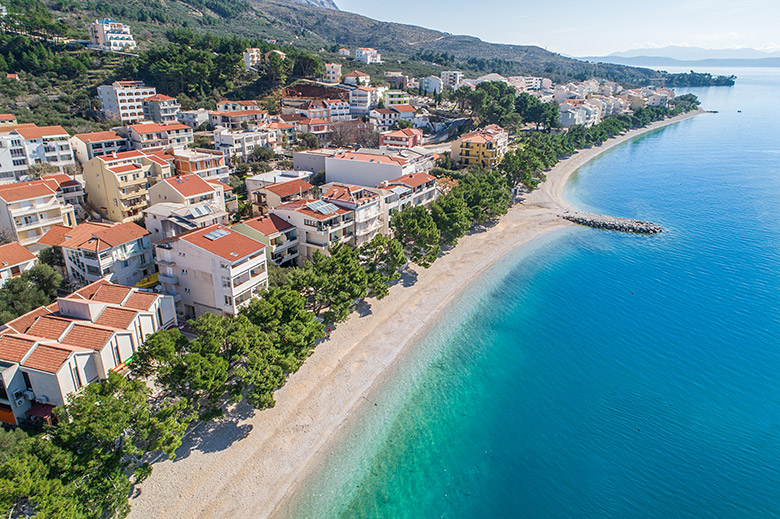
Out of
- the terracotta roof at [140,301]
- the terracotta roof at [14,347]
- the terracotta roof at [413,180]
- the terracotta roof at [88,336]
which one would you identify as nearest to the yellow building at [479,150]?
the terracotta roof at [413,180]

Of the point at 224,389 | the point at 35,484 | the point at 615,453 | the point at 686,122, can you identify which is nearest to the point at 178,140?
the point at 224,389

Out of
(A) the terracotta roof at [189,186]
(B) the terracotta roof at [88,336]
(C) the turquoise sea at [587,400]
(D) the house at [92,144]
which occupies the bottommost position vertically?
(C) the turquoise sea at [587,400]

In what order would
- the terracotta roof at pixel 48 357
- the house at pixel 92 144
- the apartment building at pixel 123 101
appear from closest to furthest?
the terracotta roof at pixel 48 357
the house at pixel 92 144
the apartment building at pixel 123 101

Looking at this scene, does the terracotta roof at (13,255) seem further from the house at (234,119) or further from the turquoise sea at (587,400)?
the house at (234,119)

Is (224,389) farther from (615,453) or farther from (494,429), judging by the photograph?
(615,453)

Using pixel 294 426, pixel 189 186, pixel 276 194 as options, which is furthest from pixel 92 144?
pixel 294 426

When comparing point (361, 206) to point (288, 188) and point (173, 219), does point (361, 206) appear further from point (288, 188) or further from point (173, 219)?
point (173, 219)

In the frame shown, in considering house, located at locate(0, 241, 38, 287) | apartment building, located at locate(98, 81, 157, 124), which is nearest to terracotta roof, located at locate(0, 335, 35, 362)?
house, located at locate(0, 241, 38, 287)
